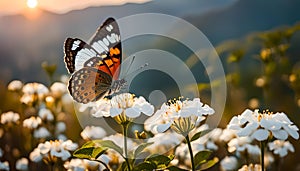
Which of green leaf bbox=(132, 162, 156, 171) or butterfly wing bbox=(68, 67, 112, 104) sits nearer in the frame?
green leaf bbox=(132, 162, 156, 171)

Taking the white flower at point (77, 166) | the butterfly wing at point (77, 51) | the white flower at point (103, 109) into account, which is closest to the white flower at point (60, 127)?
the white flower at point (77, 166)

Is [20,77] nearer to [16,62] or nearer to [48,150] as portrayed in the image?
[16,62]

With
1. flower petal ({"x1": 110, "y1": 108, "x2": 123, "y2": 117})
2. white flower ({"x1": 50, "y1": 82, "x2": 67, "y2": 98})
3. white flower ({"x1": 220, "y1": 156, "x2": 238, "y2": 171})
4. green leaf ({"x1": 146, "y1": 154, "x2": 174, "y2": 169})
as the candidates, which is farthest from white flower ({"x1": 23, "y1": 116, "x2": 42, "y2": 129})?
green leaf ({"x1": 146, "y1": 154, "x2": 174, "y2": 169})

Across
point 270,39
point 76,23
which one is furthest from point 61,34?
point 270,39

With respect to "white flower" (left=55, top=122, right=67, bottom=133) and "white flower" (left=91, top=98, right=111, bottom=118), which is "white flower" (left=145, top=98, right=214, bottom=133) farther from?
"white flower" (left=55, top=122, right=67, bottom=133)

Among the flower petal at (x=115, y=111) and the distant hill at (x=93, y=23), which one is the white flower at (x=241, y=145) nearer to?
the flower petal at (x=115, y=111)
